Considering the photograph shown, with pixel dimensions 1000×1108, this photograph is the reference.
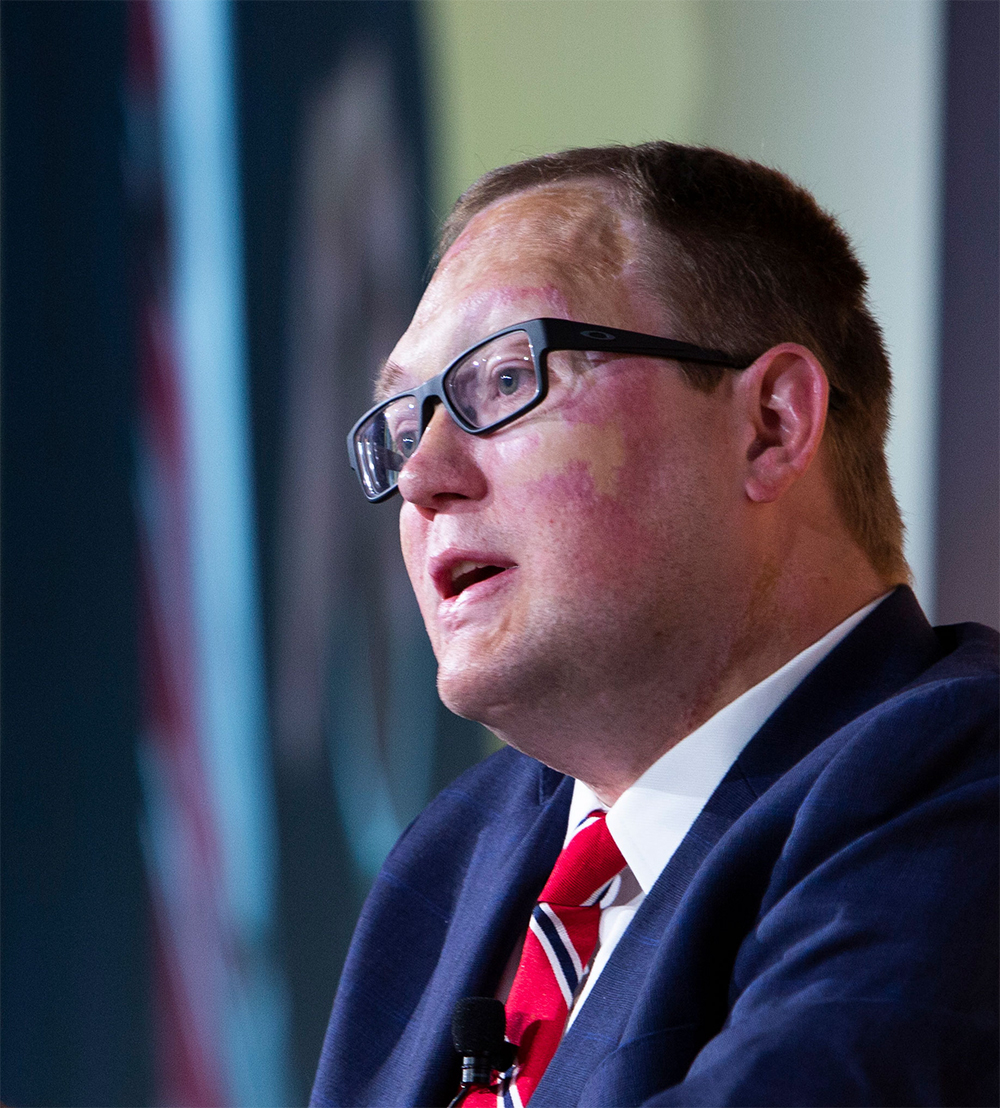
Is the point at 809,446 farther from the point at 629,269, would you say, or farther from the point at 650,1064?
the point at 650,1064

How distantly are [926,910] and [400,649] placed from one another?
1.38 m

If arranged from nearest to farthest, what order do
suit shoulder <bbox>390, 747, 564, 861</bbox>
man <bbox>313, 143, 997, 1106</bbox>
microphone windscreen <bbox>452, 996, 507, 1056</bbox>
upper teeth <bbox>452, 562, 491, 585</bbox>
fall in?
1. man <bbox>313, 143, 997, 1106</bbox>
2. microphone windscreen <bbox>452, 996, 507, 1056</bbox>
3. upper teeth <bbox>452, 562, 491, 585</bbox>
4. suit shoulder <bbox>390, 747, 564, 861</bbox>

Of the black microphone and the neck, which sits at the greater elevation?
the neck

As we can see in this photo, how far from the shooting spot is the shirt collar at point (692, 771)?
43.3 inches

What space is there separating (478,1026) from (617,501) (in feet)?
1.58

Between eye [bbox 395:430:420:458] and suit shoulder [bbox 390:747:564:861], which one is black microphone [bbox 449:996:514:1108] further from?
eye [bbox 395:430:420:458]

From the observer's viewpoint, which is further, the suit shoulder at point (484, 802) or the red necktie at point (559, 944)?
the suit shoulder at point (484, 802)

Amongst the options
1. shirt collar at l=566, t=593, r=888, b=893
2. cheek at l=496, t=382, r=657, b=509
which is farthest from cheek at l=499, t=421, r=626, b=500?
shirt collar at l=566, t=593, r=888, b=893

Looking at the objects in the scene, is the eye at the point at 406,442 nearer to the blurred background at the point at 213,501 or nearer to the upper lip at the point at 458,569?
the upper lip at the point at 458,569

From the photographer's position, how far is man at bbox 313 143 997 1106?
2.83 feet

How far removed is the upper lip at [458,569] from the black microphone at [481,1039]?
377mm

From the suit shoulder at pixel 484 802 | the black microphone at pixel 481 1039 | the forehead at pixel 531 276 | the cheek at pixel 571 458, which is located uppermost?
the forehead at pixel 531 276

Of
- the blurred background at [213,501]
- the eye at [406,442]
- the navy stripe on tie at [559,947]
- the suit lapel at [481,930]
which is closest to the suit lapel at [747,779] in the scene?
the navy stripe on tie at [559,947]

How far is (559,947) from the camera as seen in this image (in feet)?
3.70
